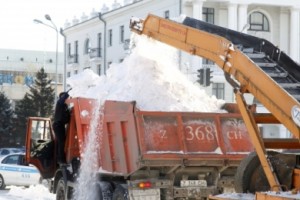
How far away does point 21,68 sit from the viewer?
310ft

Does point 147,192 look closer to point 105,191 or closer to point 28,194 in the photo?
point 105,191

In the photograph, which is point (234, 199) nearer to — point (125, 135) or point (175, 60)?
point (125, 135)

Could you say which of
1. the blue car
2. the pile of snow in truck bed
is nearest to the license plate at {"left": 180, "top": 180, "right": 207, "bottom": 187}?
the pile of snow in truck bed

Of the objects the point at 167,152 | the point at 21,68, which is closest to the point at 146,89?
the point at 167,152

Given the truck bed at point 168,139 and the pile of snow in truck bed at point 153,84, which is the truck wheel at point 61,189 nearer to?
the pile of snow in truck bed at point 153,84

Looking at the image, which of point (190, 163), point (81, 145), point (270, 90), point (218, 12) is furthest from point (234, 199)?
point (218, 12)

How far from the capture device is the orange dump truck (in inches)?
441

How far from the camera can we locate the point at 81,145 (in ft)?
42.5

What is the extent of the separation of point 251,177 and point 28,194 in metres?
13.3

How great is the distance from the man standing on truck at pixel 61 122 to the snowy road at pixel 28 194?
4893mm

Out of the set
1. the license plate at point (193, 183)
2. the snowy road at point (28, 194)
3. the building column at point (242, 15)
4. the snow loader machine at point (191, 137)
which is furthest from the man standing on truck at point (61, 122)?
the building column at point (242, 15)

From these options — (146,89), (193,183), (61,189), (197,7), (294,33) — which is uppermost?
(197,7)

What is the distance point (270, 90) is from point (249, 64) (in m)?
0.61

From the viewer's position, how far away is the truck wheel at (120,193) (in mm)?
11617
